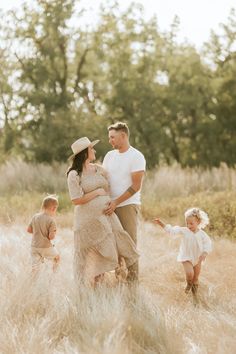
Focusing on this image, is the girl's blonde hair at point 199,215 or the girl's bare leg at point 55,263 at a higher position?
the girl's blonde hair at point 199,215

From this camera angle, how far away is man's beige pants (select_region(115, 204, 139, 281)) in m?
7.00

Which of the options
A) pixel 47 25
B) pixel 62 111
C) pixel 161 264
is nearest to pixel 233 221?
pixel 161 264

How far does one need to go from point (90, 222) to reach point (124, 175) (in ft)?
1.90

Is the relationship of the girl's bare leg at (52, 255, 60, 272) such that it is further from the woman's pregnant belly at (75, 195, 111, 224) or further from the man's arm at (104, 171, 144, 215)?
the man's arm at (104, 171, 144, 215)

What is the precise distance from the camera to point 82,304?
5.66 meters

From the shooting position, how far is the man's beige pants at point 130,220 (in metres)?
7.00

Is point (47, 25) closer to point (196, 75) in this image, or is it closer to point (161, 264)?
point (196, 75)

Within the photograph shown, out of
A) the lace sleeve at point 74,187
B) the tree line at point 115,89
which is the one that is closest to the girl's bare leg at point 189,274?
the lace sleeve at point 74,187


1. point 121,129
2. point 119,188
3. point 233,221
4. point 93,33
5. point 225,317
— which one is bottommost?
point 233,221

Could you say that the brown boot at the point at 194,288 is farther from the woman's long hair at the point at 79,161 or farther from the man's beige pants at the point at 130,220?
the woman's long hair at the point at 79,161

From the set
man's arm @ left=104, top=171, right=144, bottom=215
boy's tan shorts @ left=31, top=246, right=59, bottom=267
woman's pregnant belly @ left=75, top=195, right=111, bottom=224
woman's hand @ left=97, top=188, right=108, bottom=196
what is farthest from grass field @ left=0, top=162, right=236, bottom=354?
woman's hand @ left=97, top=188, right=108, bottom=196

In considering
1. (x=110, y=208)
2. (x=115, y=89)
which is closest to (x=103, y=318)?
(x=110, y=208)

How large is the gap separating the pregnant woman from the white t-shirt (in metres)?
0.13

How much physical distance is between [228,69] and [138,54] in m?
3.39
